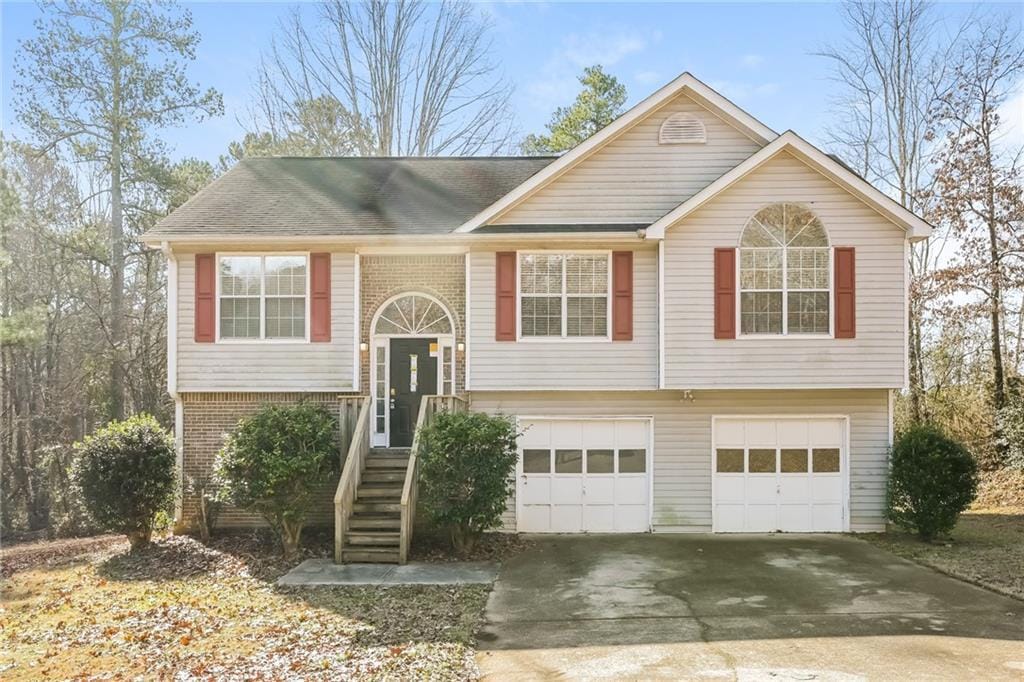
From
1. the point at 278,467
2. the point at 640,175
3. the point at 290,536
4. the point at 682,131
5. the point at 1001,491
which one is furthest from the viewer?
the point at 1001,491

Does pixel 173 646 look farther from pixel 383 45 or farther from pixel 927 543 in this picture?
pixel 383 45

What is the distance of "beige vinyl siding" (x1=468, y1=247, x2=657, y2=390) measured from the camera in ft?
43.1

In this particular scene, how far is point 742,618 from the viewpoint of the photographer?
8234 mm

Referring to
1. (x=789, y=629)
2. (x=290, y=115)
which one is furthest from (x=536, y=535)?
(x=290, y=115)

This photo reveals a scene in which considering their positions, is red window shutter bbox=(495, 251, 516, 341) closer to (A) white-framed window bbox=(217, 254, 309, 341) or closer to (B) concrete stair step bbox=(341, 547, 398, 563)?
(A) white-framed window bbox=(217, 254, 309, 341)

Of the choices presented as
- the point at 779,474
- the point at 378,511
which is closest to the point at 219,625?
the point at 378,511

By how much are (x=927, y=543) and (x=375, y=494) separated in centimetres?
923

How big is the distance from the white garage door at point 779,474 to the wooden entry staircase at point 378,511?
5.78 m

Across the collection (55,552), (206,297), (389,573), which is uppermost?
(206,297)

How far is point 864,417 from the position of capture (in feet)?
44.0

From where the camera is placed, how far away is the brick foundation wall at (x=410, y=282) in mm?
13664

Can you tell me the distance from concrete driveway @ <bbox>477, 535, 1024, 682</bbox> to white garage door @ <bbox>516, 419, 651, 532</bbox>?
4.89ft

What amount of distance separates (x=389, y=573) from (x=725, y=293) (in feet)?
23.8

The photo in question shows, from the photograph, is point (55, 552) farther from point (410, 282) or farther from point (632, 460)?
point (632, 460)
